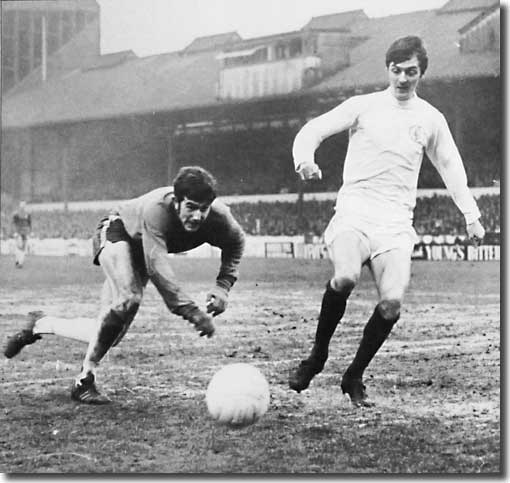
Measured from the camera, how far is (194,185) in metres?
5.98

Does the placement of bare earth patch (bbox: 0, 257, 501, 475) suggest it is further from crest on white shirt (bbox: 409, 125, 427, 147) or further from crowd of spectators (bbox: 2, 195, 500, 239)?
crest on white shirt (bbox: 409, 125, 427, 147)

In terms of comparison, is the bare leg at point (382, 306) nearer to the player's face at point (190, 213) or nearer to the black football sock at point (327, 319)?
the black football sock at point (327, 319)

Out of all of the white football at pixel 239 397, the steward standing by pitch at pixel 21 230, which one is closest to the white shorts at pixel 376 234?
the white football at pixel 239 397

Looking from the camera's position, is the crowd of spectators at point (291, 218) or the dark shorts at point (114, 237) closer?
the dark shorts at point (114, 237)

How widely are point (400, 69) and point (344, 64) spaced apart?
2.52 feet

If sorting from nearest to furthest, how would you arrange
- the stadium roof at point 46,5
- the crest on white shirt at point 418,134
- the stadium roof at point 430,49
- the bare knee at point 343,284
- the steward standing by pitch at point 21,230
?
1. the bare knee at point 343,284
2. the crest on white shirt at point 418,134
3. the stadium roof at point 430,49
4. the stadium roof at point 46,5
5. the steward standing by pitch at point 21,230

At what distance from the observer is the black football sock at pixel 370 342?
5664 mm

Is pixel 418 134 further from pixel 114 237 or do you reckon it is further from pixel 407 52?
pixel 114 237

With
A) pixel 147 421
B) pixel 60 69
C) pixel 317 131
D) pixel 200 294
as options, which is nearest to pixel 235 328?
pixel 200 294

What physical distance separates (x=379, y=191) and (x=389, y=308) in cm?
72

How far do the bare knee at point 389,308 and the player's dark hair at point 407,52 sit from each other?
149cm

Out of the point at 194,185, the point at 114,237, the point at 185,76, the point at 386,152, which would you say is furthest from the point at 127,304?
the point at 185,76

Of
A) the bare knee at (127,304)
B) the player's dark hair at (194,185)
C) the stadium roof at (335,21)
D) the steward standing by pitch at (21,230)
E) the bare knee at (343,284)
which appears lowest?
the bare knee at (127,304)

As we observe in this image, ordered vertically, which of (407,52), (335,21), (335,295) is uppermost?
(335,21)
